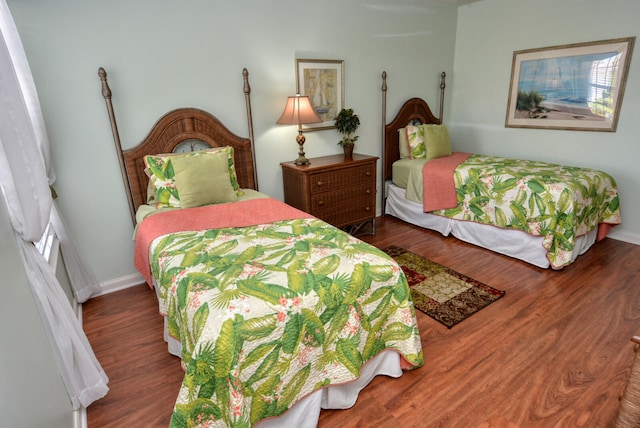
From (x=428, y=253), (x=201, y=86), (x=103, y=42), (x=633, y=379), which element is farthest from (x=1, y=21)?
(x=428, y=253)

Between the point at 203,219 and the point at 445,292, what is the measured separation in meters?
1.80

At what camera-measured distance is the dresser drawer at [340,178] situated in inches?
122

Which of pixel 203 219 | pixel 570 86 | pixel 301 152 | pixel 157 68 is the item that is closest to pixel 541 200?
pixel 570 86

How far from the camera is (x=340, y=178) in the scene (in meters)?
3.23

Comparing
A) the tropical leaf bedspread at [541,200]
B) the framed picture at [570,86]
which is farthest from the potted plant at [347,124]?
the framed picture at [570,86]

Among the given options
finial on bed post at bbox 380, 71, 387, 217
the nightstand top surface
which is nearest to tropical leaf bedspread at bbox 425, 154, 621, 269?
finial on bed post at bbox 380, 71, 387, 217

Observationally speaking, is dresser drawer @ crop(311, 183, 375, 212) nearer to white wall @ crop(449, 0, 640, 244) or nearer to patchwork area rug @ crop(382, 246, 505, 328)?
patchwork area rug @ crop(382, 246, 505, 328)

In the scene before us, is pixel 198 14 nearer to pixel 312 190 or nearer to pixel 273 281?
pixel 312 190

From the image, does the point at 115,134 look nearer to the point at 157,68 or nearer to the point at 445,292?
the point at 157,68

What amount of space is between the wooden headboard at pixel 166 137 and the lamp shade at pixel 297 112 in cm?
32

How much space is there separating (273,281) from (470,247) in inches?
97.0

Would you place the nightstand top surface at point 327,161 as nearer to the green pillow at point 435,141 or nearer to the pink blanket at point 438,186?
the pink blanket at point 438,186

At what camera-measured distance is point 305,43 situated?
3191 mm

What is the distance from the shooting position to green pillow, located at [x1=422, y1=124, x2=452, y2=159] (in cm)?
384
